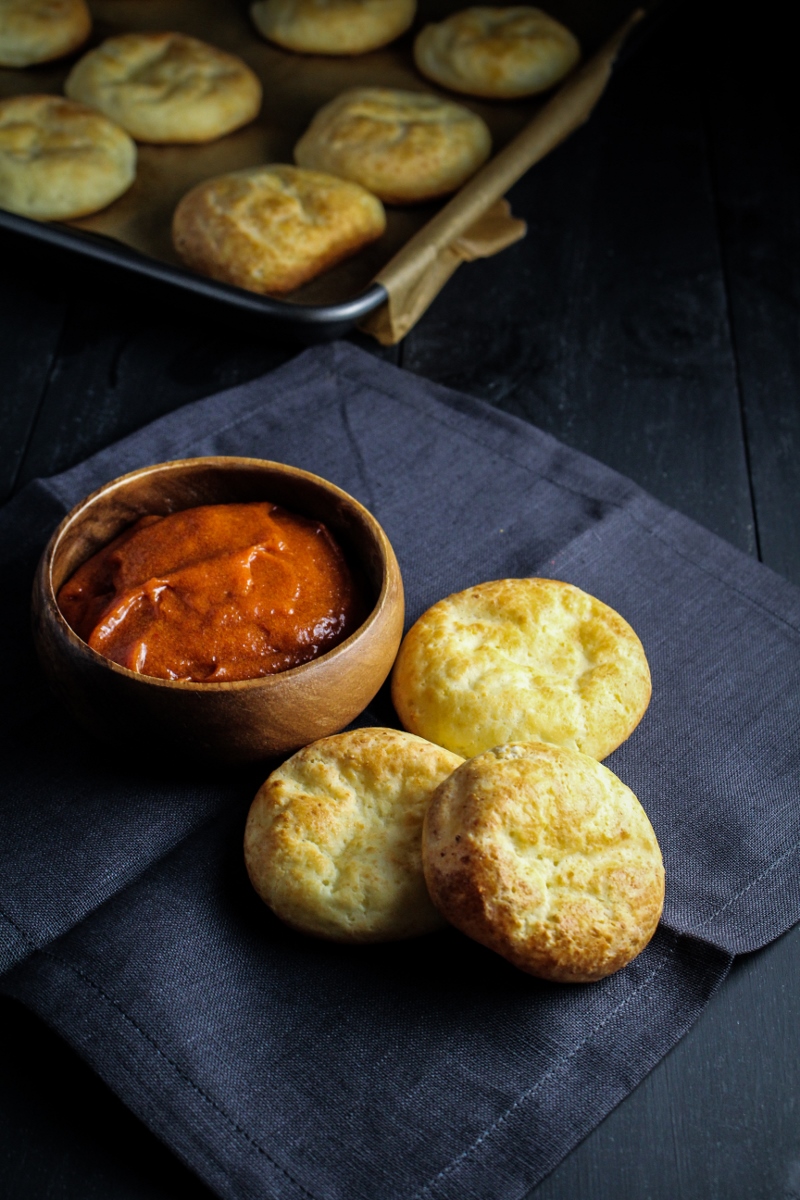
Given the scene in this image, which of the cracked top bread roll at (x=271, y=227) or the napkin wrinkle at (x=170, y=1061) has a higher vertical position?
the cracked top bread roll at (x=271, y=227)

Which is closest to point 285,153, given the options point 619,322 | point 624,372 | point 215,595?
point 619,322

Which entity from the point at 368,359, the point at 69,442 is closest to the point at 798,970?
the point at 368,359

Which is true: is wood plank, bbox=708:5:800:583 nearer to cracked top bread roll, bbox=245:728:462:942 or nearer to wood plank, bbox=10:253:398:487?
wood plank, bbox=10:253:398:487

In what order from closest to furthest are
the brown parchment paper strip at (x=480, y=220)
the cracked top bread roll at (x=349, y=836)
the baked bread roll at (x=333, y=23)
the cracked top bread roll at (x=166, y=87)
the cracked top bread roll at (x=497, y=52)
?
the cracked top bread roll at (x=349, y=836) < the brown parchment paper strip at (x=480, y=220) < the cracked top bread roll at (x=166, y=87) < the cracked top bread roll at (x=497, y=52) < the baked bread roll at (x=333, y=23)

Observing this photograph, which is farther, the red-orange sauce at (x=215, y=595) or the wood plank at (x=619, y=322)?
the wood plank at (x=619, y=322)

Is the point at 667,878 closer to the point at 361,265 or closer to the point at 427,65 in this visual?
the point at 361,265

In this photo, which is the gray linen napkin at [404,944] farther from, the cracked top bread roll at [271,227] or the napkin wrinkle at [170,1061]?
the cracked top bread roll at [271,227]

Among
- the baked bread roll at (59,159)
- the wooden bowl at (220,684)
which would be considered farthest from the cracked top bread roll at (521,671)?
the baked bread roll at (59,159)
